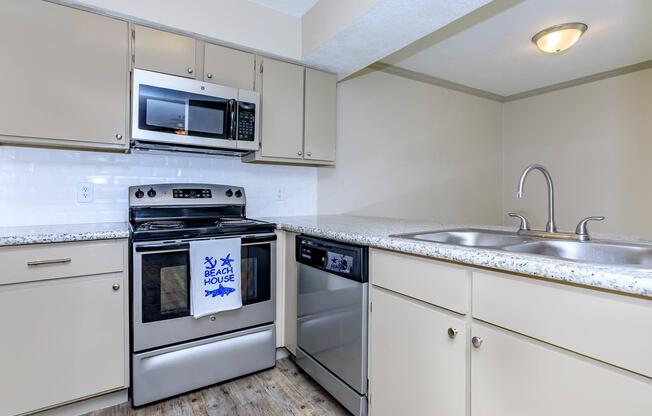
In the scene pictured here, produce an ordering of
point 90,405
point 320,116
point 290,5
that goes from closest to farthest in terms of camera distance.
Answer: point 90,405, point 290,5, point 320,116

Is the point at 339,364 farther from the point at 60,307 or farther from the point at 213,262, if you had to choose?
the point at 60,307

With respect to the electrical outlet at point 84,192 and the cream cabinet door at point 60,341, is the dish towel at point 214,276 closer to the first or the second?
the cream cabinet door at point 60,341

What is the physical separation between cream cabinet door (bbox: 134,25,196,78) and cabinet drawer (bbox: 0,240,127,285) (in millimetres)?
1026

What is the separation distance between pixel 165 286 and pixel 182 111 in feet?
3.29

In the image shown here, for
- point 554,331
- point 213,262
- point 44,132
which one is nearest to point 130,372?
point 213,262

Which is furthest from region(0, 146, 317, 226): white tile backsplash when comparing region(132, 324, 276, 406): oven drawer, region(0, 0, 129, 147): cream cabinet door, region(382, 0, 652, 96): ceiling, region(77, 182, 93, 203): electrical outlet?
region(382, 0, 652, 96): ceiling

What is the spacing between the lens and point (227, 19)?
2.11 m

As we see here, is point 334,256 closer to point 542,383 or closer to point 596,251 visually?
point 542,383

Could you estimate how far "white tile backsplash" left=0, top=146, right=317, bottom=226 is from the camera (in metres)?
1.81

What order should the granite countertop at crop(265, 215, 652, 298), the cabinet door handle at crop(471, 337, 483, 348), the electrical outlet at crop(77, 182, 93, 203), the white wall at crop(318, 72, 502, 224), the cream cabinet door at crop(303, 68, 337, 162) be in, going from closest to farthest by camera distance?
the granite countertop at crop(265, 215, 652, 298) → the cabinet door handle at crop(471, 337, 483, 348) → the electrical outlet at crop(77, 182, 93, 203) → the cream cabinet door at crop(303, 68, 337, 162) → the white wall at crop(318, 72, 502, 224)

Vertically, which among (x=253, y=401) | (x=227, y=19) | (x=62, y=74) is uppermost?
(x=227, y=19)

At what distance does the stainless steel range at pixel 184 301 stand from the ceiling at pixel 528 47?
83.6 inches

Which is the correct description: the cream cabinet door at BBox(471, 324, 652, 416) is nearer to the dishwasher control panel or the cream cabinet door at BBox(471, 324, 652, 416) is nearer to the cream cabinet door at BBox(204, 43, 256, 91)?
the dishwasher control panel

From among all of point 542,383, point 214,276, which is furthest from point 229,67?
point 542,383
